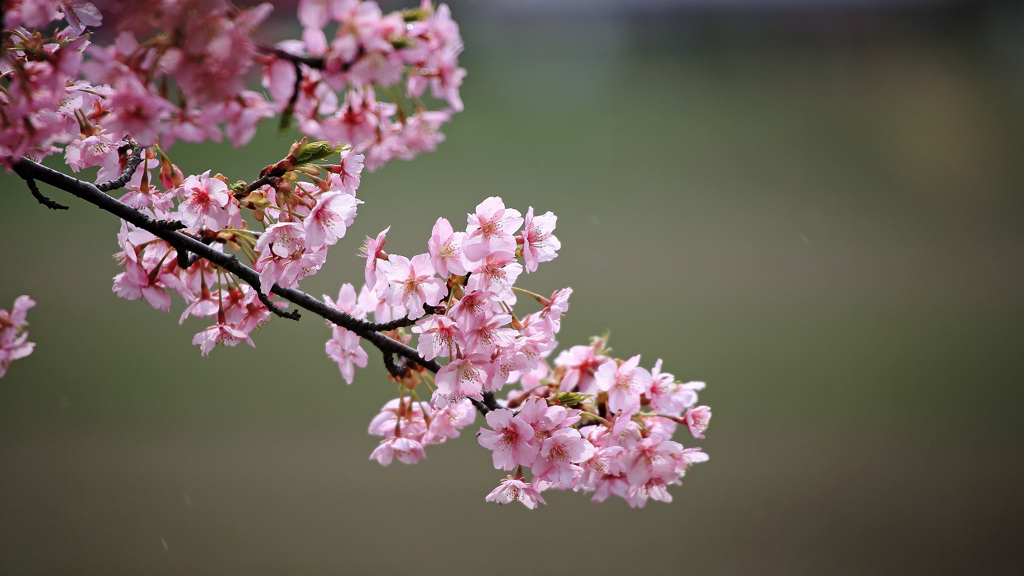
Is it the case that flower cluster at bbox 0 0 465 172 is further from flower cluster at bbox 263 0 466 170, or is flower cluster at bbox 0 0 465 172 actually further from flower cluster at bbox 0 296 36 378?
flower cluster at bbox 0 296 36 378

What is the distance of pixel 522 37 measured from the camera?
296 centimetres

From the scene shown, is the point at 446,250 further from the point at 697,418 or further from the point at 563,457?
the point at 697,418

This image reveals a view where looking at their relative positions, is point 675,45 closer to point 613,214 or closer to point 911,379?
point 613,214

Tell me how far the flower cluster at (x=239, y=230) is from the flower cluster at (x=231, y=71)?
4.6 inches

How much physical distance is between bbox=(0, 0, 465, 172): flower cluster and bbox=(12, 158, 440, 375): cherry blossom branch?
6cm

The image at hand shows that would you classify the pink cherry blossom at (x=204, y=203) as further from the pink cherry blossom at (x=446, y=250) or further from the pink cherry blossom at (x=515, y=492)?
the pink cherry blossom at (x=515, y=492)

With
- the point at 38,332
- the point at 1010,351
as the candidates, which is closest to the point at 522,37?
the point at 38,332

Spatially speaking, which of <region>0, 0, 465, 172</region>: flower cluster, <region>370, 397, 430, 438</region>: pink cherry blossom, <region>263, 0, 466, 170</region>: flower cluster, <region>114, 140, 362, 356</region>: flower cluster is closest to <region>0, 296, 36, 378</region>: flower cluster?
<region>114, 140, 362, 356</region>: flower cluster

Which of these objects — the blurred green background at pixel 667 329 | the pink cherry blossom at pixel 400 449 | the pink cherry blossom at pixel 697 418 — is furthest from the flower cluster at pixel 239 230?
the blurred green background at pixel 667 329

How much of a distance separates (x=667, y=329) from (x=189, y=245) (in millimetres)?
2154

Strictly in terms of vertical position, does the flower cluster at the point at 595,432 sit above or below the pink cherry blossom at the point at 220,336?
above

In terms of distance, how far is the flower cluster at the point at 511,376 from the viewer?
25.3 inches

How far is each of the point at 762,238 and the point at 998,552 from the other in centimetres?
141

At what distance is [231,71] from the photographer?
436mm
